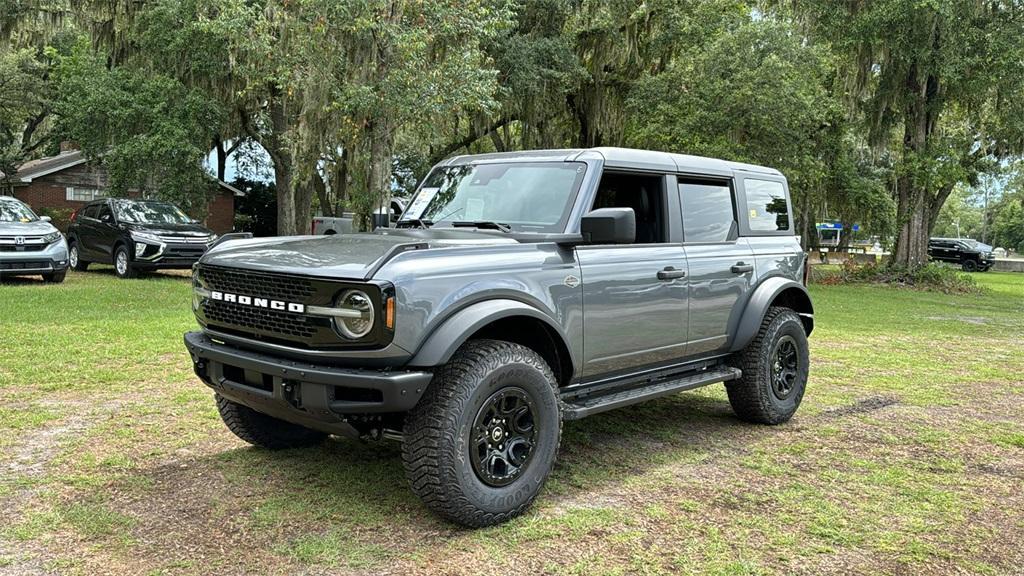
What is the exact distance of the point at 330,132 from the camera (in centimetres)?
1886

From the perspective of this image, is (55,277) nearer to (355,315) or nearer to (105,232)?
(105,232)

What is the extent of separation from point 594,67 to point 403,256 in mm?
20485

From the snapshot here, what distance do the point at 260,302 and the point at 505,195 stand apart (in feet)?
5.53

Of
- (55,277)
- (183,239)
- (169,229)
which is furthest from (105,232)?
(55,277)

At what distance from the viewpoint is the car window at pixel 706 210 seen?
5.35 metres

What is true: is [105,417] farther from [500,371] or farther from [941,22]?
[941,22]

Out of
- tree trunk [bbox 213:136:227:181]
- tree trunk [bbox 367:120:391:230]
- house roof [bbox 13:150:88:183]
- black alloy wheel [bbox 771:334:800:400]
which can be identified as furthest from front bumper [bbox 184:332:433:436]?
tree trunk [bbox 213:136:227:181]

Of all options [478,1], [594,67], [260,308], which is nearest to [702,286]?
[260,308]

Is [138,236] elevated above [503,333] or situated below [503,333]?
above

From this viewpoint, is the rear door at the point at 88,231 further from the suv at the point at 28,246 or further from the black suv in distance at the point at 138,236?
the suv at the point at 28,246

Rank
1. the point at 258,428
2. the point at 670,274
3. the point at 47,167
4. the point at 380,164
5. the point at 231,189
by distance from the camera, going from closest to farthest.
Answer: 1. the point at 258,428
2. the point at 670,274
3. the point at 380,164
4. the point at 47,167
5. the point at 231,189

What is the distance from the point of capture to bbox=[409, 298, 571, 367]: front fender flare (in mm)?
3576

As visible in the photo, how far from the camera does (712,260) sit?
208 inches

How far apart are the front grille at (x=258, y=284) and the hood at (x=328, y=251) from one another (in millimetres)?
43
